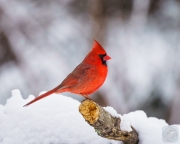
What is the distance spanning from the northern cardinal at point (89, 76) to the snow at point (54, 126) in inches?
4.9

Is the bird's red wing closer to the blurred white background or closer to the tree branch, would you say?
the tree branch

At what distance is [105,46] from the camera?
15.0 feet

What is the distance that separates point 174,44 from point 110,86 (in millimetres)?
881

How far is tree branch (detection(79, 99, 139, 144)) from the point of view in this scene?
1.63 meters

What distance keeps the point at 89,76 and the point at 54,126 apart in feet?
1.24

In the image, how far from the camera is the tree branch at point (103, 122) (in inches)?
64.2

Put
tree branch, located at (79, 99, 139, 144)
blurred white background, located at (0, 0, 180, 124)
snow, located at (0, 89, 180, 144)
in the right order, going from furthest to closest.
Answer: blurred white background, located at (0, 0, 180, 124) < snow, located at (0, 89, 180, 144) < tree branch, located at (79, 99, 139, 144)

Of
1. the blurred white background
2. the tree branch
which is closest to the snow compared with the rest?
the tree branch

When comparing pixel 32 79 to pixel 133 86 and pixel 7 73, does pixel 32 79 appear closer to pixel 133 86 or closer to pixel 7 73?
pixel 7 73

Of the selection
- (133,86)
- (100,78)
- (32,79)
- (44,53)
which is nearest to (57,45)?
(44,53)

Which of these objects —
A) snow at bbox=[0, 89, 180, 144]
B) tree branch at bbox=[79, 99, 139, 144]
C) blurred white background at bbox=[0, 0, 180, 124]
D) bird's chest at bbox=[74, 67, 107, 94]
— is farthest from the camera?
blurred white background at bbox=[0, 0, 180, 124]

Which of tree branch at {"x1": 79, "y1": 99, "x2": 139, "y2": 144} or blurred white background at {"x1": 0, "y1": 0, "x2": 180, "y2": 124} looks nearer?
tree branch at {"x1": 79, "y1": 99, "x2": 139, "y2": 144}

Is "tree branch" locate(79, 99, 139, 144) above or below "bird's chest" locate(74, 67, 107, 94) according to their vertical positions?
below

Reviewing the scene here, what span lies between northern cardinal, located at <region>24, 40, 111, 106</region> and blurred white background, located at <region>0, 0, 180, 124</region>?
2.06 meters
